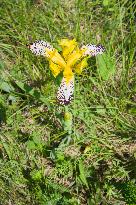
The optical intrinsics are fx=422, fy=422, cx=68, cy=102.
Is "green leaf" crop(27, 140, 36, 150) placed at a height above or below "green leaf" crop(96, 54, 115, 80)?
below

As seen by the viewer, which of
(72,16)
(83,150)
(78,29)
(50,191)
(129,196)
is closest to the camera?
(129,196)

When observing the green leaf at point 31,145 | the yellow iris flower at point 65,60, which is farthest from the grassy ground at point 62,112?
the yellow iris flower at point 65,60

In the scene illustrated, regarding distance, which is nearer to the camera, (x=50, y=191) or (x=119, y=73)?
(x=50, y=191)

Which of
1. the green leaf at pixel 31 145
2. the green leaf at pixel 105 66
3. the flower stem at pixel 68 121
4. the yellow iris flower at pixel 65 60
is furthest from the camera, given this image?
the green leaf at pixel 105 66

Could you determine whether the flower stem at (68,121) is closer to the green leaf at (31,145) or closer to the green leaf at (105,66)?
the green leaf at (31,145)

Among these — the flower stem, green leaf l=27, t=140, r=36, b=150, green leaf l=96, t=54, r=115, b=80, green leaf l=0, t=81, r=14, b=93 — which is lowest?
green leaf l=27, t=140, r=36, b=150

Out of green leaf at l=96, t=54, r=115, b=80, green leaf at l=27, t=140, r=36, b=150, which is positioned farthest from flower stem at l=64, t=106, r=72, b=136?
green leaf at l=96, t=54, r=115, b=80

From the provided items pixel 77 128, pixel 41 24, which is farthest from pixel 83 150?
pixel 41 24

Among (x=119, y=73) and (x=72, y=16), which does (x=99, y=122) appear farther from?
(x=72, y=16)

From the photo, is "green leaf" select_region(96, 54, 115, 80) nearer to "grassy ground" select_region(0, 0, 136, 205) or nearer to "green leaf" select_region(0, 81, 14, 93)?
"grassy ground" select_region(0, 0, 136, 205)
